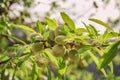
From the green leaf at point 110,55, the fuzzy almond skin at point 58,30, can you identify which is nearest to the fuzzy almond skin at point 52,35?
the fuzzy almond skin at point 58,30

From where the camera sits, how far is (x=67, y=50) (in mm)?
1212

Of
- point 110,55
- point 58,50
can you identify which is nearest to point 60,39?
point 58,50

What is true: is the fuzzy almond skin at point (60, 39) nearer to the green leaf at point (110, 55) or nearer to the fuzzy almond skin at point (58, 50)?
the fuzzy almond skin at point (58, 50)

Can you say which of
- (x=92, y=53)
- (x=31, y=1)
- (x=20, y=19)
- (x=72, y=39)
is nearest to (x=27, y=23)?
(x=20, y=19)

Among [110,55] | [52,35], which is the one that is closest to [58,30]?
[52,35]

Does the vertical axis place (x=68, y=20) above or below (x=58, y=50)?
above

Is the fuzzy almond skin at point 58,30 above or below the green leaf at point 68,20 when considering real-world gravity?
below

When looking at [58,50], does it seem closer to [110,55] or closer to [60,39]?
[60,39]

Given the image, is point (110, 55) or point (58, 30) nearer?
point (110, 55)

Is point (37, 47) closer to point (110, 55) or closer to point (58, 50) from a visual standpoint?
point (58, 50)

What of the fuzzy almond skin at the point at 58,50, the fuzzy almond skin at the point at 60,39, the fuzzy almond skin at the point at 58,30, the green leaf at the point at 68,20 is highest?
the green leaf at the point at 68,20

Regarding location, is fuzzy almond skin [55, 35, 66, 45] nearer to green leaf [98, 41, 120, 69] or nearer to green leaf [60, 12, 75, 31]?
green leaf [60, 12, 75, 31]

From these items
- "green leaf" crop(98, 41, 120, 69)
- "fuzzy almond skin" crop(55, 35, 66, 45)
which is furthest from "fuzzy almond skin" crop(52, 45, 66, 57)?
"green leaf" crop(98, 41, 120, 69)

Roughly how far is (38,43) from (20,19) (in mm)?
2085
